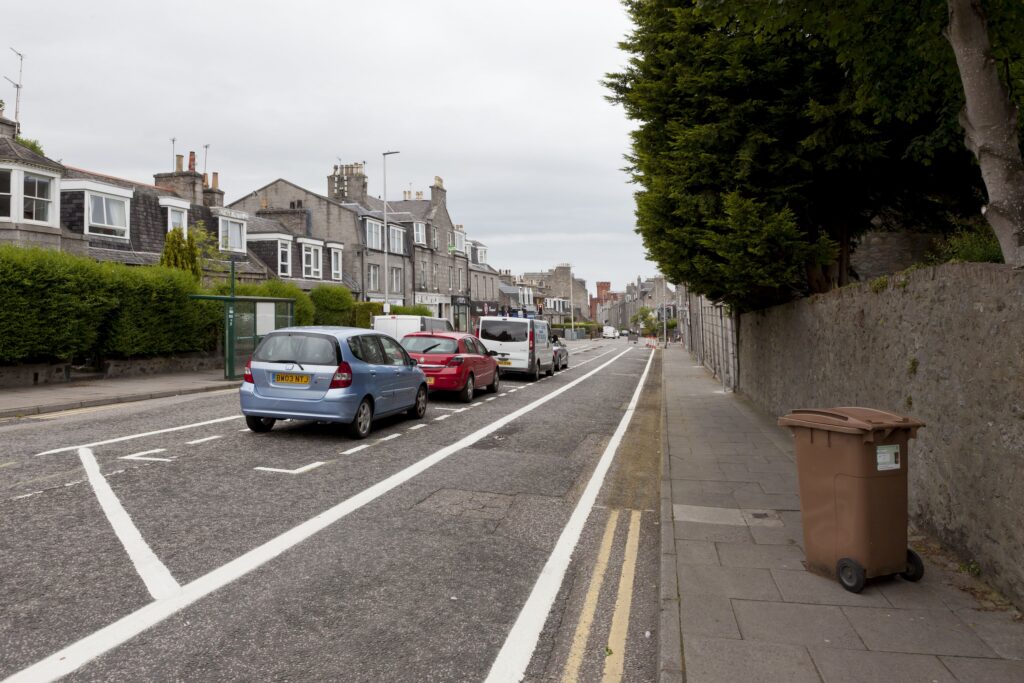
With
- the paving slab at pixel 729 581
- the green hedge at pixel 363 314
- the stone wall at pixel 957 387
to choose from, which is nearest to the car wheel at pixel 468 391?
the stone wall at pixel 957 387

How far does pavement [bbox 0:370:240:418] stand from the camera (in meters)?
12.7

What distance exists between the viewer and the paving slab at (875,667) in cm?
327

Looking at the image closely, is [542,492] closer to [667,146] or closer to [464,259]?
[667,146]

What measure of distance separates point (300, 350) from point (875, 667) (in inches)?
330

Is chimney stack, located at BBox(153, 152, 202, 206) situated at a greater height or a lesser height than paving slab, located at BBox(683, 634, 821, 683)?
greater

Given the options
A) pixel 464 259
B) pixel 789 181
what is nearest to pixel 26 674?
pixel 789 181

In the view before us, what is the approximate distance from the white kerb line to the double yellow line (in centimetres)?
22

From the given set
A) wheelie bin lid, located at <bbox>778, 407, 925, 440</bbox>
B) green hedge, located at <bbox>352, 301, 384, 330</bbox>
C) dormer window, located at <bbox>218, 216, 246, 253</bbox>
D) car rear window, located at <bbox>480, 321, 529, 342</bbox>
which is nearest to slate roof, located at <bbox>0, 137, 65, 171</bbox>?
dormer window, located at <bbox>218, 216, 246, 253</bbox>

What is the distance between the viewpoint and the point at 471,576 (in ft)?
15.8

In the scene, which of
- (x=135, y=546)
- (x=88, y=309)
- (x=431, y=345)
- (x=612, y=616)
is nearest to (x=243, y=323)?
(x=88, y=309)

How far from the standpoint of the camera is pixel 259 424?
10500 millimetres

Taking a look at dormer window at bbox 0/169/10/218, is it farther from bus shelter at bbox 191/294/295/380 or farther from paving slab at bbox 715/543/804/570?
paving slab at bbox 715/543/804/570

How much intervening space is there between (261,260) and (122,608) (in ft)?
125

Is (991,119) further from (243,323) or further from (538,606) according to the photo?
(243,323)
